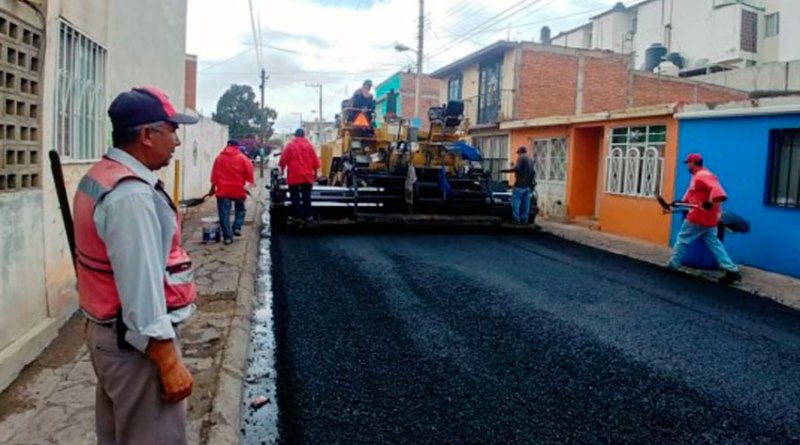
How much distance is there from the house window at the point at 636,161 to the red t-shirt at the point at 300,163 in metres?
6.36

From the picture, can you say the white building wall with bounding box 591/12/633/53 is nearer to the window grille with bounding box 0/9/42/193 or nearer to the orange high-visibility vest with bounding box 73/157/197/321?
the window grille with bounding box 0/9/42/193

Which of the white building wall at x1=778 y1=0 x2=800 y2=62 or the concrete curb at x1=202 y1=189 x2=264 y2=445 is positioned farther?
the white building wall at x1=778 y1=0 x2=800 y2=62

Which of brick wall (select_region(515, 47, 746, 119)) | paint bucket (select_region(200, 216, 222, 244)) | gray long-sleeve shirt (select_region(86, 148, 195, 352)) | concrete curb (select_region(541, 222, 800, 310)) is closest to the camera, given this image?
gray long-sleeve shirt (select_region(86, 148, 195, 352))

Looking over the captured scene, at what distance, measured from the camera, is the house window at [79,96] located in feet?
18.7

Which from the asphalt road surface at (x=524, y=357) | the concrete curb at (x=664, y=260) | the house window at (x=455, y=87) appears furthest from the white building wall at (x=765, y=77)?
the asphalt road surface at (x=524, y=357)

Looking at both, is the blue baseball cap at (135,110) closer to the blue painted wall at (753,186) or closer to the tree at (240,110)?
the blue painted wall at (753,186)

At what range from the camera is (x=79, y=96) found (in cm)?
623

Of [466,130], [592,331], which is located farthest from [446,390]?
[466,130]

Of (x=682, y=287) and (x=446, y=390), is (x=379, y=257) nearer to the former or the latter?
(x=682, y=287)

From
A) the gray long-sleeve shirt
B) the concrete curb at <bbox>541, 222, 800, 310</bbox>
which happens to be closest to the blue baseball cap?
the gray long-sleeve shirt

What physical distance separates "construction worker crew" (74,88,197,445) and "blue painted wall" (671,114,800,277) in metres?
9.63

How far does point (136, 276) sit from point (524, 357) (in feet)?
12.3

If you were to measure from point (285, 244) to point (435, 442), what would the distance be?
7.69 metres

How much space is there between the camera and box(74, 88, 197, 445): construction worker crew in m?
2.17
